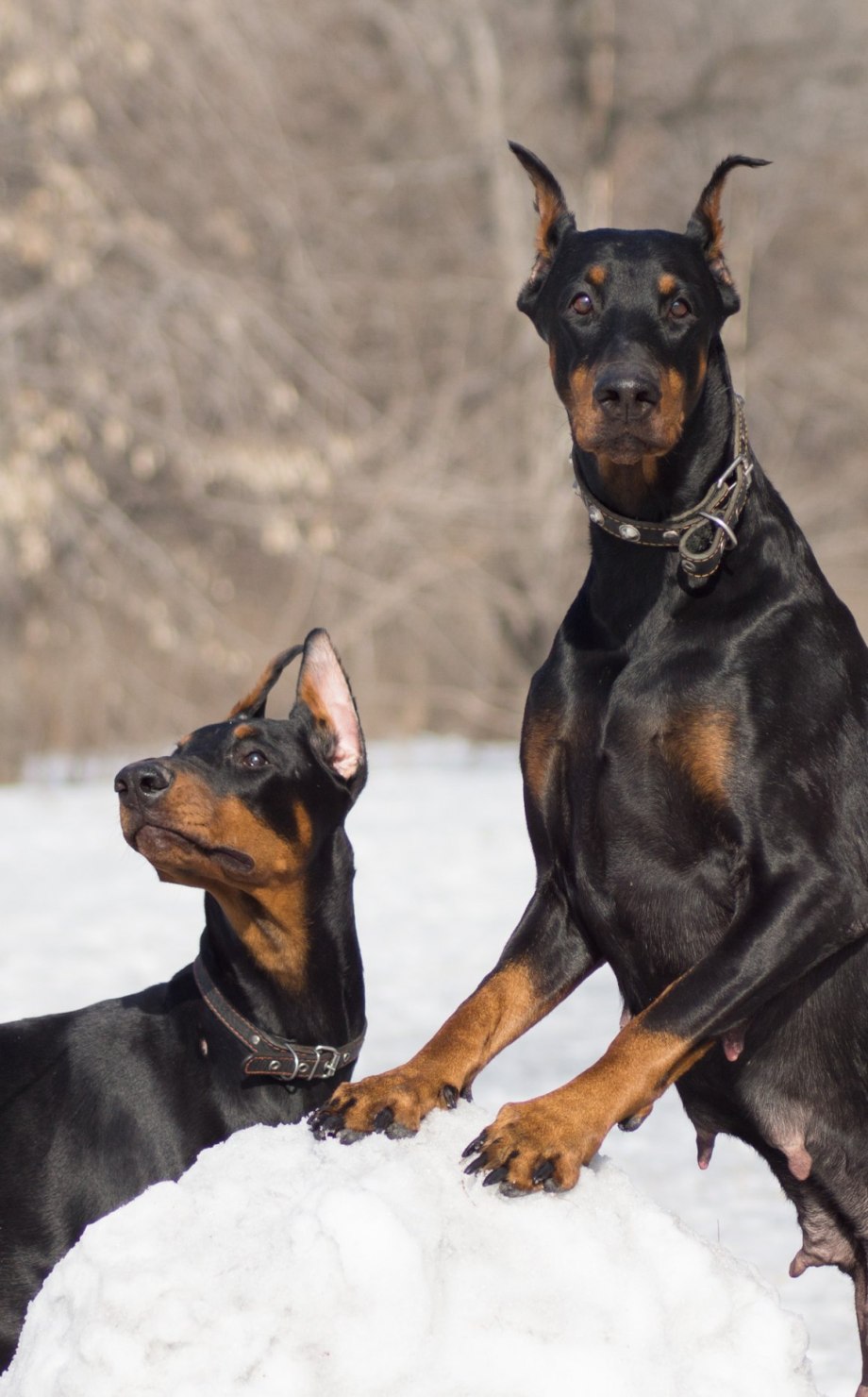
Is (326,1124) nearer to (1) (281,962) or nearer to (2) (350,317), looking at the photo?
(1) (281,962)

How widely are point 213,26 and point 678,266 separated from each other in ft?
36.1

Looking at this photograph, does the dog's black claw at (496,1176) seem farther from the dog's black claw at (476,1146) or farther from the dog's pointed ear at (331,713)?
the dog's pointed ear at (331,713)

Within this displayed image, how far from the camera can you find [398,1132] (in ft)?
8.54

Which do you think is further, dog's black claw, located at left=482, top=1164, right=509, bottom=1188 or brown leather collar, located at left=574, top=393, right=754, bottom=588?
brown leather collar, located at left=574, top=393, right=754, bottom=588

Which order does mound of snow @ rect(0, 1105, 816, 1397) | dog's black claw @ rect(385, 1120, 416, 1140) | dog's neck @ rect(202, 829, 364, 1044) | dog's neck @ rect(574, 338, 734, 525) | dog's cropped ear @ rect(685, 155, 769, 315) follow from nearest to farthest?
mound of snow @ rect(0, 1105, 816, 1397)
dog's black claw @ rect(385, 1120, 416, 1140)
dog's neck @ rect(574, 338, 734, 525)
dog's cropped ear @ rect(685, 155, 769, 315)
dog's neck @ rect(202, 829, 364, 1044)

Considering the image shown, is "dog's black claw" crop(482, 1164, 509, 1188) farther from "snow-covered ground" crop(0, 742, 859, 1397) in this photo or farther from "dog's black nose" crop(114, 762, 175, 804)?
"dog's black nose" crop(114, 762, 175, 804)

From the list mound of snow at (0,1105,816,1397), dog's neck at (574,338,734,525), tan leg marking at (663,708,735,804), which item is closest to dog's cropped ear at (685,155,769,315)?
dog's neck at (574,338,734,525)

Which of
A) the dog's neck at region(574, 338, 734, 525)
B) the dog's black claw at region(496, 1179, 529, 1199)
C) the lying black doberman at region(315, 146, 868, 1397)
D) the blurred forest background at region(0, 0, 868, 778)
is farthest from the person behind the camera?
the blurred forest background at region(0, 0, 868, 778)

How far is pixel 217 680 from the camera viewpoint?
14.8 metres

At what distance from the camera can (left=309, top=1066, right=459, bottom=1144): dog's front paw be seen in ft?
8.57

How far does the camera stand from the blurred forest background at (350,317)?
40.5ft

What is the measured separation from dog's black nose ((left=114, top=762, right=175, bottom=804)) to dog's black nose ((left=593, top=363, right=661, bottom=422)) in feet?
4.11

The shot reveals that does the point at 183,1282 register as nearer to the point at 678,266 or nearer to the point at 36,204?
the point at 678,266

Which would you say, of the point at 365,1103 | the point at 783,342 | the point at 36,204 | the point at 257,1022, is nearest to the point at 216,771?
the point at 257,1022
